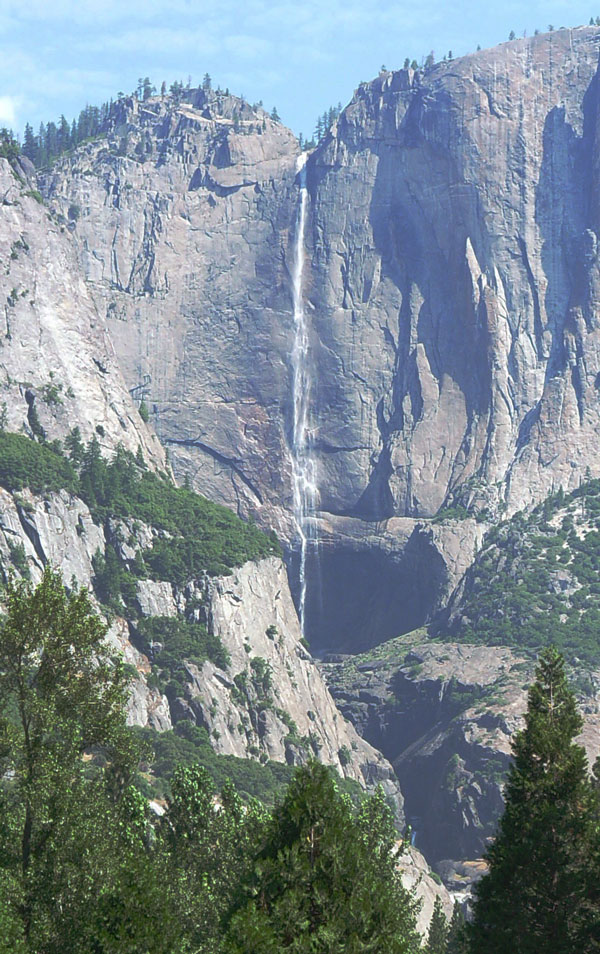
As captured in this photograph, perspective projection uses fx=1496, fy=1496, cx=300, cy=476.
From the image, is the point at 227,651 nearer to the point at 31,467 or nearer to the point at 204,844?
the point at 31,467

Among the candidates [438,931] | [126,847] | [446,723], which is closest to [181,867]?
[126,847]

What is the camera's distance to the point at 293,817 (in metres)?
42.2

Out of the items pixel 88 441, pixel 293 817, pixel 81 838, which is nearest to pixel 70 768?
pixel 81 838

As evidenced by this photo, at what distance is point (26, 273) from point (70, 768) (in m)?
132

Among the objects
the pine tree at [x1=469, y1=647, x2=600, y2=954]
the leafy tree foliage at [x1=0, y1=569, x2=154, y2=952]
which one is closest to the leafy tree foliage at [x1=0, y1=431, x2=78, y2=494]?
the leafy tree foliage at [x1=0, y1=569, x2=154, y2=952]

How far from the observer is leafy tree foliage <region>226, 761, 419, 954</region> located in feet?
130

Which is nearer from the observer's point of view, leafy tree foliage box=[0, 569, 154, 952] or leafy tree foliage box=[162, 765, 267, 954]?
leafy tree foliage box=[0, 569, 154, 952]

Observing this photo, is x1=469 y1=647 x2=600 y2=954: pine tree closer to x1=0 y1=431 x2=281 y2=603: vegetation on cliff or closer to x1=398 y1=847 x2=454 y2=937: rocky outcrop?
x1=398 y1=847 x2=454 y2=937: rocky outcrop

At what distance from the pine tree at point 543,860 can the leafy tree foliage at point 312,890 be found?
8.28m

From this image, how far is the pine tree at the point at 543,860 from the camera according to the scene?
→ 4947 cm

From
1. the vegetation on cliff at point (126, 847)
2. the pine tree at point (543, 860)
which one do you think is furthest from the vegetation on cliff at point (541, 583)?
the pine tree at point (543, 860)

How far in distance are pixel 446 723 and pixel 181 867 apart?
10887 centimetres

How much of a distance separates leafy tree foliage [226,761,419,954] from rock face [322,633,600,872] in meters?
109

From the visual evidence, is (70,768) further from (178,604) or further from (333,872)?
(178,604)
